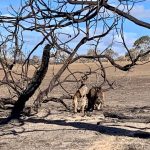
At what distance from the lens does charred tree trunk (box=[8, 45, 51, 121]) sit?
544 inches

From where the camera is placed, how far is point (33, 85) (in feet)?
47.3

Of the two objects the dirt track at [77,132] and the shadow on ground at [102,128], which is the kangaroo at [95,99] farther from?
the shadow on ground at [102,128]

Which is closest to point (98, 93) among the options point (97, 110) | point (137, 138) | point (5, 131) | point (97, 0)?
point (97, 110)

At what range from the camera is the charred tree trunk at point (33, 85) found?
45.4ft

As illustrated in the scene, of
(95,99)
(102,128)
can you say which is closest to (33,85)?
(102,128)

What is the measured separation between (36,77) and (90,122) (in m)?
1.71

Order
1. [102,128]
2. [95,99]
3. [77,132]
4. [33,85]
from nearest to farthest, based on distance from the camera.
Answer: [77,132], [102,128], [33,85], [95,99]

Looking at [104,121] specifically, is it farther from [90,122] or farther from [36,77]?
[36,77]

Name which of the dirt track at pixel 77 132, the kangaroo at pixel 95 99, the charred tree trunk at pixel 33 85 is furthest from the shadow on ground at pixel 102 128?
the kangaroo at pixel 95 99

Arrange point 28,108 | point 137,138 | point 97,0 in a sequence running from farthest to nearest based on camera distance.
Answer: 1. point 28,108
2. point 137,138
3. point 97,0

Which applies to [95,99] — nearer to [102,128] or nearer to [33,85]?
[33,85]

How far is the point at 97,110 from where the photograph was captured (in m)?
17.2

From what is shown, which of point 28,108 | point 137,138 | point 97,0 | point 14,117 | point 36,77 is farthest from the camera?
point 28,108

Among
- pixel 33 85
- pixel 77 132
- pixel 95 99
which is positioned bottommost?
pixel 77 132
